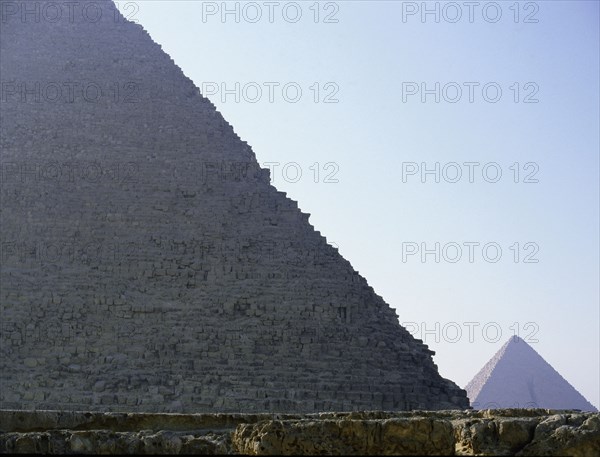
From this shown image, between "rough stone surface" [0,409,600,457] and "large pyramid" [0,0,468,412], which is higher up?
"large pyramid" [0,0,468,412]

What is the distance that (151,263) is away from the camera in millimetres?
28484

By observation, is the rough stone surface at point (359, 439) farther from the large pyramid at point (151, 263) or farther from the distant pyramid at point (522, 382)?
the distant pyramid at point (522, 382)

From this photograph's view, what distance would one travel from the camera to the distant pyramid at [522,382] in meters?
56.5

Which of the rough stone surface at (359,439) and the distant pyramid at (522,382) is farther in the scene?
the distant pyramid at (522,382)

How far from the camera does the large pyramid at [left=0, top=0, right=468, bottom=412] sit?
82.5 feet

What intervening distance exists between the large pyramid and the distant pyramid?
26303 mm

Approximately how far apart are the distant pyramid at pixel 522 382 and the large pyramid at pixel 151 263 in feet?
86.3

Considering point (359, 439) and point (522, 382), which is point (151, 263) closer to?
point (359, 439)

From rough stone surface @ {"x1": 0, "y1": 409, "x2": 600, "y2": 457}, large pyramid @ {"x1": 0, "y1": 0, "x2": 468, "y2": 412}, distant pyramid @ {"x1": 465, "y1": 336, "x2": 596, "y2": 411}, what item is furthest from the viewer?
distant pyramid @ {"x1": 465, "y1": 336, "x2": 596, "y2": 411}

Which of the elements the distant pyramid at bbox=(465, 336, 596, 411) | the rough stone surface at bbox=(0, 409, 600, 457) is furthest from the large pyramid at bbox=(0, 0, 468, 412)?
the distant pyramid at bbox=(465, 336, 596, 411)

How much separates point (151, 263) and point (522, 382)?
31467 mm

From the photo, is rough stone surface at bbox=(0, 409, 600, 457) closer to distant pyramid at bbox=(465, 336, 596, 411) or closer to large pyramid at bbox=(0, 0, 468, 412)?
large pyramid at bbox=(0, 0, 468, 412)

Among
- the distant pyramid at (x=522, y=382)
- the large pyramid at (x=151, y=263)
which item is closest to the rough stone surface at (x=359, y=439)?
the large pyramid at (x=151, y=263)

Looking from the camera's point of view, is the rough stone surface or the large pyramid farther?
the large pyramid
